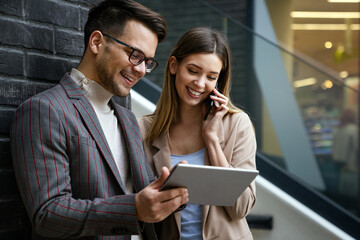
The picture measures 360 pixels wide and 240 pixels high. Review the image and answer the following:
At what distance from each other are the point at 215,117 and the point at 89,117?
969 millimetres

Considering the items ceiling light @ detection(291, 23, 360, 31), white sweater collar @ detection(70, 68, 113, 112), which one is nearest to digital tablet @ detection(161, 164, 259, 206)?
white sweater collar @ detection(70, 68, 113, 112)

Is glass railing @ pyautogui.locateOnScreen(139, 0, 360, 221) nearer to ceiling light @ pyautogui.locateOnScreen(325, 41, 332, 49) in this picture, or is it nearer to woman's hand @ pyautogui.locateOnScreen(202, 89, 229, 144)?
woman's hand @ pyautogui.locateOnScreen(202, 89, 229, 144)

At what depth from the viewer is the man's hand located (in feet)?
4.85

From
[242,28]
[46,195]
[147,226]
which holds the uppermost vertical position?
[242,28]

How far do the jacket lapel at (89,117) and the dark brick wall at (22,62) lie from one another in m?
0.17

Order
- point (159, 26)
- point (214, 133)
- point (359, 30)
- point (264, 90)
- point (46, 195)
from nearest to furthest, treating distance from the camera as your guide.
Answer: point (46, 195)
point (159, 26)
point (214, 133)
point (264, 90)
point (359, 30)

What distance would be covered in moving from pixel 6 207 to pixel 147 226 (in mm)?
616

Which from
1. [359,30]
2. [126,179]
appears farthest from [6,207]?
[359,30]

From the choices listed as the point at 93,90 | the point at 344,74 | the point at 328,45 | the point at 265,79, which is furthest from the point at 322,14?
the point at 93,90

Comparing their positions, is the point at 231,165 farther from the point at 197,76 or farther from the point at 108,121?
the point at 108,121

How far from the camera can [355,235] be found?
381 cm

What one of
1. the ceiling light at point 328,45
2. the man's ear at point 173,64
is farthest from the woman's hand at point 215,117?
the ceiling light at point 328,45

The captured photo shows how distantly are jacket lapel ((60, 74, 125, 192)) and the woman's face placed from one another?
825 millimetres

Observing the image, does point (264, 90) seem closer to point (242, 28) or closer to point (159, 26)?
point (242, 28)
